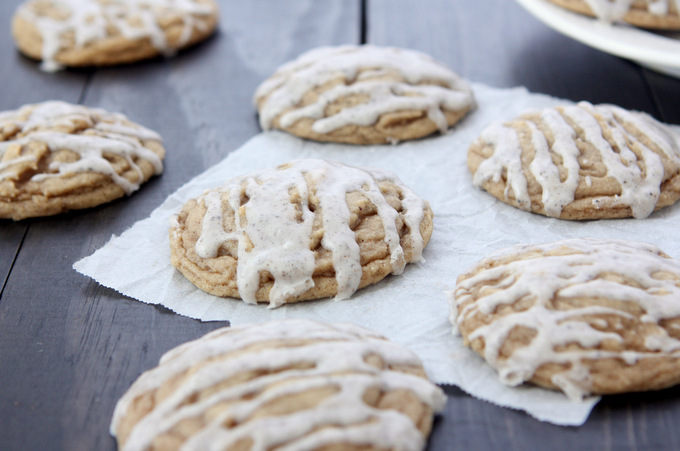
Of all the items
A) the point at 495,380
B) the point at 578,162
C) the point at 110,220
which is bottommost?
the point at 110,220

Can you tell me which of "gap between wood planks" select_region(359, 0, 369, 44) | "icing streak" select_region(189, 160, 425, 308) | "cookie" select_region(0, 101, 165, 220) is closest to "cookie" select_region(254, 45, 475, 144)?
"icing streak" select_region(189, 160, 425, 308)

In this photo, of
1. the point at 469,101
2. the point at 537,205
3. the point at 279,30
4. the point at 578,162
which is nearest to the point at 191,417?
the point at 537,205

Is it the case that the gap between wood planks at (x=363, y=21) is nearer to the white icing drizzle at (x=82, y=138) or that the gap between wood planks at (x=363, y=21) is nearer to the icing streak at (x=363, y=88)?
the icing streak at (x=363, y=88)

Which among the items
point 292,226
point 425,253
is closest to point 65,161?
point 292,226

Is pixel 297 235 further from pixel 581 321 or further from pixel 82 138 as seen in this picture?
pixel 82 138

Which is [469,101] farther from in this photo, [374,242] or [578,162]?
[374,242]

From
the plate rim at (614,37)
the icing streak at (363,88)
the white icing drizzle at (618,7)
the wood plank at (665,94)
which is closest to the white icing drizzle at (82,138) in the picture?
the icing streak at (363,88)
